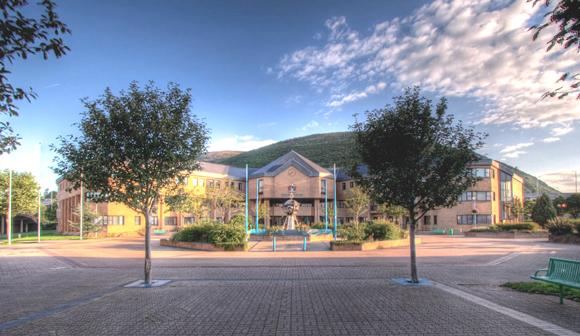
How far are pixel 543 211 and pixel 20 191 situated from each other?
6337 centimetres

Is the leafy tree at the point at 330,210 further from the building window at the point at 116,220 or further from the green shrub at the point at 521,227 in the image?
the building window at the point at 116,220

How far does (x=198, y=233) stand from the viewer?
2220 cm

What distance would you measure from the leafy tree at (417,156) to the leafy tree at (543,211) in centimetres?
4648

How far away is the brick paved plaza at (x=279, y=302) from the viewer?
233 inches

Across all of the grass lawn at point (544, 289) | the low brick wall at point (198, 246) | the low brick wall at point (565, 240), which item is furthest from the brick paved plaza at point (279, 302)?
the low brick wall at point (565, 240)

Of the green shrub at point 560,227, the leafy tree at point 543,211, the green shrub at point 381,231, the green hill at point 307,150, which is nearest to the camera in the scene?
the green shrub at point 381,231

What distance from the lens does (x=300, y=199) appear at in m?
56.3

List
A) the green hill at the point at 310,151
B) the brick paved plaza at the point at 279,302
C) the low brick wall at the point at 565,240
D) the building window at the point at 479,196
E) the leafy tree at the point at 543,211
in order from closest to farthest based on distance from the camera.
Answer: the brick paved plaza at the point at 279,302 → the low brick wall at the point at 565,240 → the leafy tree at the point at 543,211 → the building window at the point at 479,196 → the green hill at the point at 310,151

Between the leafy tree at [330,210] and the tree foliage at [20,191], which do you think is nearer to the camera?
the tree foliage at [20,191]

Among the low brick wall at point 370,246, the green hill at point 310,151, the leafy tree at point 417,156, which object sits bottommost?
the low brick wall at point 370,246

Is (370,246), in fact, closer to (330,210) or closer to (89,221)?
(330,210)

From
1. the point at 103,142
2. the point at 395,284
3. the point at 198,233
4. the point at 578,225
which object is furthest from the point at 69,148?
the point at 578,225

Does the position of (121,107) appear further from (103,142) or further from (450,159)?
(450,159)

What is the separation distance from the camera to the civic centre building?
45875 mm
